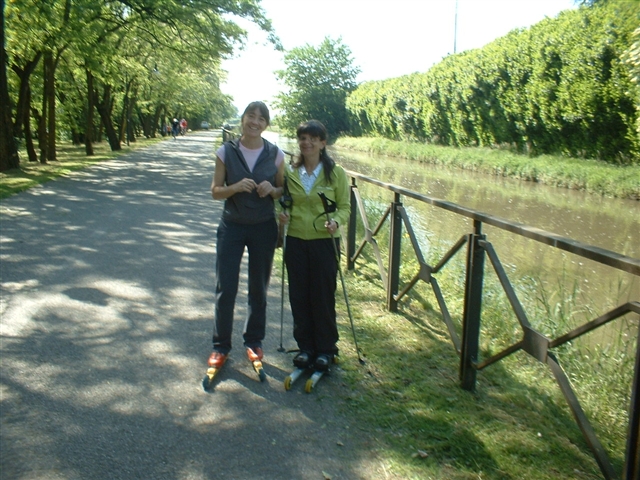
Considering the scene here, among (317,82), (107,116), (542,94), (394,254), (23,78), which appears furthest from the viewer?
(317,82)

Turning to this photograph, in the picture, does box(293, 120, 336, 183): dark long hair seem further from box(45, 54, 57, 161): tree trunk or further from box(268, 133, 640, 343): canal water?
box(45, 54, 57, 161): tree trunk

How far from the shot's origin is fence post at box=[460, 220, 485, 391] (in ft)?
14.8

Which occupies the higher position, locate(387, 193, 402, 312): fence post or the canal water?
locate(387, 193, 402, 312): fence post

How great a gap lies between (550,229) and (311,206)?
1203cm

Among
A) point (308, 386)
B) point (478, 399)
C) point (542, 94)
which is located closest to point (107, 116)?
point (542, 94)

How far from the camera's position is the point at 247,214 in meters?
4.46

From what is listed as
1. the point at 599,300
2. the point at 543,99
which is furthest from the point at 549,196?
the point at 599,300

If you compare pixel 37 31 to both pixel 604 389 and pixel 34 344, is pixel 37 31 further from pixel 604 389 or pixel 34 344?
pixel 604 389

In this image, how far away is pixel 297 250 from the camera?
4.59 meters

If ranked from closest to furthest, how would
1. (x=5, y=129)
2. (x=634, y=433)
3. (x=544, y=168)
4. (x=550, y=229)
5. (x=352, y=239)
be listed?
1. (x=634, y=433)
2. (x=352, y=239)
3. (x=550, y=229)
4. (x=5, y=129)
5. (x=544, y=168)

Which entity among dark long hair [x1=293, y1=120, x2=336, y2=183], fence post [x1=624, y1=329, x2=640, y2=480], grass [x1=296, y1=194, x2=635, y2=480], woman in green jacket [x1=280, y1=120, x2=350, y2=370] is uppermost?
dark long hair [x1=293, y1=120, x2=336, y2=183]

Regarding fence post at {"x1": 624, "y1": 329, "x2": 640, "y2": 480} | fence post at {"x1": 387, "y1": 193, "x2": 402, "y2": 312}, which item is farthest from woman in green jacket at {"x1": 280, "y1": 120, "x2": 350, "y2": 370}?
fence post at {"x1": 624, "y1": 329, "x2": 640, "y2": 480}

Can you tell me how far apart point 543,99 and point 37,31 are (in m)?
20.6

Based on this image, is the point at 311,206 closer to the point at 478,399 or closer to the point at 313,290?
the point at 313,290
